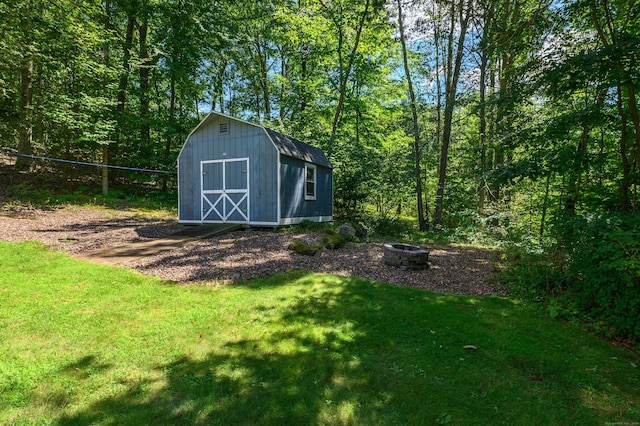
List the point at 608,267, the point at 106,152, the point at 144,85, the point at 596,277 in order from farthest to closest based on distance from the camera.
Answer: the point at 144,85 < the point at 106,152 < the point at 596,277 < the point at 608,267

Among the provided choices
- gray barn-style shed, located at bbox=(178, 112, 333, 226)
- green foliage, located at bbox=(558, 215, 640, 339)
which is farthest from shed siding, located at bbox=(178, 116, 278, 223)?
green foliage, located at bbox=(558, 215, 640, 339)

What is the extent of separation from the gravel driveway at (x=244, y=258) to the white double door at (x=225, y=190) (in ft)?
3.08

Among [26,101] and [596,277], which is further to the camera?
[26,101]

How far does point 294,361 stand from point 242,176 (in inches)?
310

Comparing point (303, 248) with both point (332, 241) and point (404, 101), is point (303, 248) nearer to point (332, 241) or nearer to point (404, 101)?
point (332, 241)

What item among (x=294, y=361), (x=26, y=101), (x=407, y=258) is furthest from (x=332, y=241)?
(x=26, y=101)

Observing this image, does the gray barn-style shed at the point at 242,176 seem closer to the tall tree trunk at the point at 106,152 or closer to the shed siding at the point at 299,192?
the shed siding at the point at 299,192

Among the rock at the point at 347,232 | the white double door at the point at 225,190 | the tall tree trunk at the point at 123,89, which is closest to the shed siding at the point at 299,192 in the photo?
the white double door at the point at 225,190

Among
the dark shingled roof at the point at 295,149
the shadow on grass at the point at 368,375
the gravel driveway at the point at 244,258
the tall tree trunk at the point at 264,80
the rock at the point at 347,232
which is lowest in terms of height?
the shadow on grass at the point at 368,375

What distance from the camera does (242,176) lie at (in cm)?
988

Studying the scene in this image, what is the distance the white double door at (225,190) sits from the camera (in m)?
9.87

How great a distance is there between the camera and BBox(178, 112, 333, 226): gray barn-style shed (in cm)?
950

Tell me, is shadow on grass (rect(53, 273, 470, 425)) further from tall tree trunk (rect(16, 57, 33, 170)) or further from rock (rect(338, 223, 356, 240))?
tall tree trunk (rect(16, 57, 33, 170))

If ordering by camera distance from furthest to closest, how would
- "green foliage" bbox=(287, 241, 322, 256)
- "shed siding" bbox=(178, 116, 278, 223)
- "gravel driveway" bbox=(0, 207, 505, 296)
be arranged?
"shed siding" bbox=(178, 116, 278, 223) → "green foliage" bbox=(287, 241, 322, 256) → "gravel driveway" bbox=(0, 207, 505, 296)
